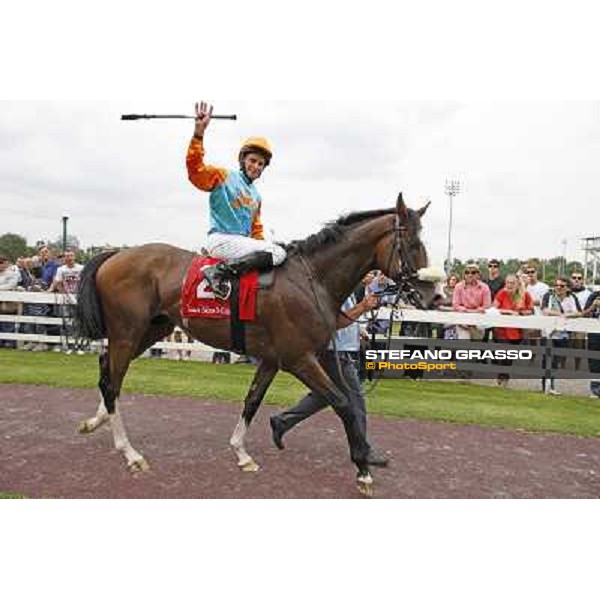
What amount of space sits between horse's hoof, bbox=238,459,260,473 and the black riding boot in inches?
54.2

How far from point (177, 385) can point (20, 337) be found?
4.43 m

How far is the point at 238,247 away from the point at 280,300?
0.56m

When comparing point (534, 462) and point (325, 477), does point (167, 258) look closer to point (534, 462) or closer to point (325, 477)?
point (325, 477)

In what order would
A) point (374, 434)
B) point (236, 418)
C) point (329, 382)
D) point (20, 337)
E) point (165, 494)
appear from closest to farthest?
point (165, 494) < point (329, 382) < point (374, 434) < point (236, 418) < point (20, 337)

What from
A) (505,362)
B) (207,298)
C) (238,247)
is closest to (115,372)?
(207,298)

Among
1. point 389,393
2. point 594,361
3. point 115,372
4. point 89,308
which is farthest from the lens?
point 594,361

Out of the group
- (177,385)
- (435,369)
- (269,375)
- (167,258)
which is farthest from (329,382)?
(435,369)

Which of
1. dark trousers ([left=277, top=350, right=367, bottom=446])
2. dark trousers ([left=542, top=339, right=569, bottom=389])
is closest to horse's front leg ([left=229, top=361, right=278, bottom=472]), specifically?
dark trousers ([left=277, top=350, right=367, bottom=446])

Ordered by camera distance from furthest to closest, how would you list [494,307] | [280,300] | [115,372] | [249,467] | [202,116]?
[494,307]
[115,372]
[249,467]
[280,300]
[202,116]

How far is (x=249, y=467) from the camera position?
4539mm

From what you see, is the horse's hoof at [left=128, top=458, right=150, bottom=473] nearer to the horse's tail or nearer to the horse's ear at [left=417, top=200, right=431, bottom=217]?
the horse's tail

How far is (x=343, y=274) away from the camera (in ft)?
14.7

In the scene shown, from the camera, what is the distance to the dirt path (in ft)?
13.6

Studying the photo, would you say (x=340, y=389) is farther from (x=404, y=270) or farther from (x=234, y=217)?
(x=234, y=217)
